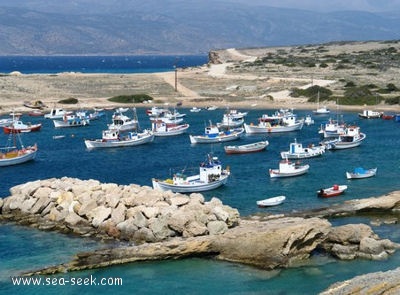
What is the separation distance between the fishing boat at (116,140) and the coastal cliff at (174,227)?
30.9 m

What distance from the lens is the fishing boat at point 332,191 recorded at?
49.5 meters

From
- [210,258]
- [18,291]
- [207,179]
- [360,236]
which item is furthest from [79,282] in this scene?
[207,179]

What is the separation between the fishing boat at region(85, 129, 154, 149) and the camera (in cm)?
7781

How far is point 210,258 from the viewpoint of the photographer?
35.9 meters

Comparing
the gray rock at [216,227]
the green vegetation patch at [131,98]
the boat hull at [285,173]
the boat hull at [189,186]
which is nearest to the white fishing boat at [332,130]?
the boat hull at [285,173]

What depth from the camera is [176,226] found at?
126 feet

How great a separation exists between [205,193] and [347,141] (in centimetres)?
2510

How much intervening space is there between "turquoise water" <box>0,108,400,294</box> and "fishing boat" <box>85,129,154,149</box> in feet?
3.54

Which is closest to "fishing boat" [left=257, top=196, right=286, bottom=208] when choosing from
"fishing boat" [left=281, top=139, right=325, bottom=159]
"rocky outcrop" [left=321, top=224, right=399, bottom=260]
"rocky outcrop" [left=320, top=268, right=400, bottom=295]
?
"rocky outcrop" [left=321, top=224, right=399, bottom=260]

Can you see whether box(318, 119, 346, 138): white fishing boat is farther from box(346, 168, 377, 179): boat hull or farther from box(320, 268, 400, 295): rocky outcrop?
box(320, 268, 400, 295): rocky outcrop

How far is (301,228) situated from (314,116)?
66.9 metres

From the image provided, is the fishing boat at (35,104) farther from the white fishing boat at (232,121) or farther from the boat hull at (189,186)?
the boat hull at (189,186)

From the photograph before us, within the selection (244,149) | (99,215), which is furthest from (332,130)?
(99,215)

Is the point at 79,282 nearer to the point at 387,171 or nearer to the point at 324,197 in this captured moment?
the point at 324,197
